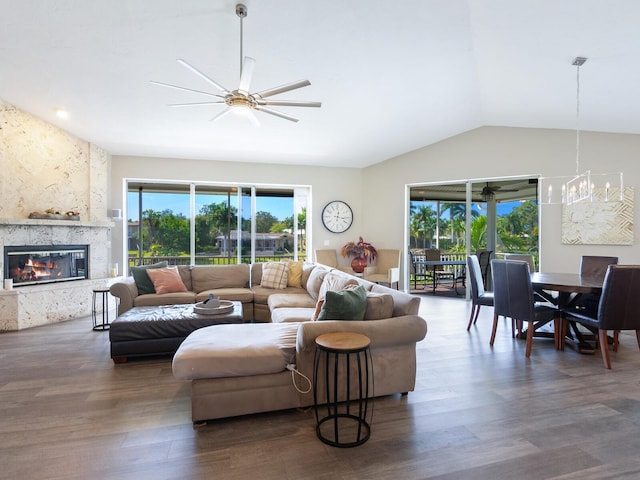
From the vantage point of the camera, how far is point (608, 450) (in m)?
1.97

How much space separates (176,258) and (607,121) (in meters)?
7.47

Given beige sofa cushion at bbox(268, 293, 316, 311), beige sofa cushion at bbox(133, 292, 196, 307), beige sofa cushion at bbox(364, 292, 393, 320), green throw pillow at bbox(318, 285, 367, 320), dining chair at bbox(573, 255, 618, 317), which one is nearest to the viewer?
green throw pillow at bbox(318, 285, 367, 320)

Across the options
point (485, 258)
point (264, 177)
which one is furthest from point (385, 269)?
point (264, 177)

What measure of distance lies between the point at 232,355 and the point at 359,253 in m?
5.02

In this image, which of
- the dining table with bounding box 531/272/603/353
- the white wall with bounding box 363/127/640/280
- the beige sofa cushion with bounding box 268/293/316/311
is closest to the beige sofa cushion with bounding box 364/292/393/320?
the beige sofa cushion with bounding box 268/293/316/311

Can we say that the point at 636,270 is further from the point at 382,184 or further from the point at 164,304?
the point at 164,304

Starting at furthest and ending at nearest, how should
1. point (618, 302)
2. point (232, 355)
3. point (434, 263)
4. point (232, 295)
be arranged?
point (434, 263) < point (232, 295) < point (618, 302) < point (232, 355)

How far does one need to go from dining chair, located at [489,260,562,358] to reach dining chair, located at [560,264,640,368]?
1.53ft

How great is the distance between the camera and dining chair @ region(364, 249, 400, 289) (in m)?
6.34

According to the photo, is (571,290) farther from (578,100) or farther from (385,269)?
(385,269)

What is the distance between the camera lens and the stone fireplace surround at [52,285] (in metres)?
4.29

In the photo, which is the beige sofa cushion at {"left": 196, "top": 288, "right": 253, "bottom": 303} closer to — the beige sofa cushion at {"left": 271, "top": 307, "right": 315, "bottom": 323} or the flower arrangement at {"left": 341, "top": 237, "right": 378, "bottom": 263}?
the beige sofa cushion at {"left": 271, "top": 307, "right": 315, "bottom": 323}

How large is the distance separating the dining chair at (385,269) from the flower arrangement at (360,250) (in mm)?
142

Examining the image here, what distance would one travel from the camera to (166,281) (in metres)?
4.45
